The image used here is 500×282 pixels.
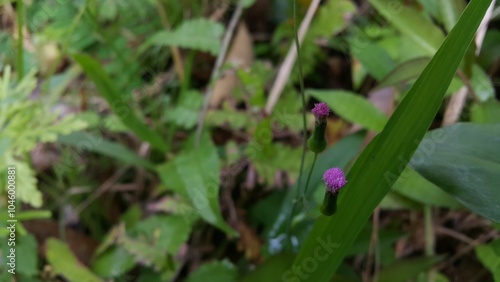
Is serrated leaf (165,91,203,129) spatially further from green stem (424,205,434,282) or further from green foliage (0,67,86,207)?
green stem (424,205,434,282)

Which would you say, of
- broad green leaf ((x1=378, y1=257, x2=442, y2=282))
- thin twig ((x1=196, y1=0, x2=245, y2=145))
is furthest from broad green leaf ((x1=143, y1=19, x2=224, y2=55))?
broad green leaf ((x1=378, y1=257, x2=442, y2=282))

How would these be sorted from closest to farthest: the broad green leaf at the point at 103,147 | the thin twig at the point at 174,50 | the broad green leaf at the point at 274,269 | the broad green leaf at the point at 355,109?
the broad green leaf at the point at 274,269, the broad green leaf at the point at 355,109, the broad green leaf at the point at 103,147, the thin twig at the point at 174,50

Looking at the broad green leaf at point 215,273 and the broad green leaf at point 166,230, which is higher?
the broad green leaf at point 166,230

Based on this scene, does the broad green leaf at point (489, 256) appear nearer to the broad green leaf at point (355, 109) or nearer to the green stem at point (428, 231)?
the green stem at point (428, 231)

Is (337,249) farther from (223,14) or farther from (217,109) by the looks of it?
(223,14)

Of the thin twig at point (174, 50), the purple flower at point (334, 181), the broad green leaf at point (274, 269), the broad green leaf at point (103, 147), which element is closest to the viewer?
the purple flower at point (334, 181)

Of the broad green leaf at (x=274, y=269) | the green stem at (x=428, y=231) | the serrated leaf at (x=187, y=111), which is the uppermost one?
the serrated leaf at (x=187, y=111)

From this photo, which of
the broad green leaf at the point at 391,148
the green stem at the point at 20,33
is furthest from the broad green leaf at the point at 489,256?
the green stem at the point at 20,33
